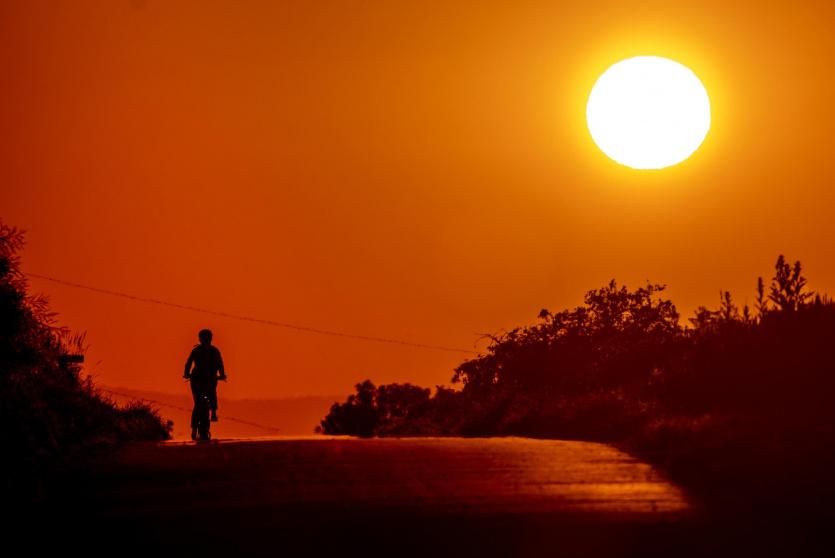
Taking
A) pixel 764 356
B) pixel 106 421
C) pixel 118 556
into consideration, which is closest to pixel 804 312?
pixel 764 356

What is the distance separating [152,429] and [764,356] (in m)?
12.0

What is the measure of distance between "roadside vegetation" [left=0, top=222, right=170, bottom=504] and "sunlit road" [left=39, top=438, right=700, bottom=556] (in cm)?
69

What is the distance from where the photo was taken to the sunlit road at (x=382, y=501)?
981 centimetres

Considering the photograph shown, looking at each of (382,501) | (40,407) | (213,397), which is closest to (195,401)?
(213,397)

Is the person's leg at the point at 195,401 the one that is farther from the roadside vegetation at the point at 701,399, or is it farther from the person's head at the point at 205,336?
the roadside vegetation at the point at 701,399

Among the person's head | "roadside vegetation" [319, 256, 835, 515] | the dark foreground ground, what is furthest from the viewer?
the person's head

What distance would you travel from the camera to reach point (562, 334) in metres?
33.7

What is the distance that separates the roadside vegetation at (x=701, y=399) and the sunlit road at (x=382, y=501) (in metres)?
0.98

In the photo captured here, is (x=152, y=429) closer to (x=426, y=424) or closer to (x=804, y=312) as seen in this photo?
(x=426, y=424)

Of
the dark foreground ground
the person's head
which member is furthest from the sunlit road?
the person's head

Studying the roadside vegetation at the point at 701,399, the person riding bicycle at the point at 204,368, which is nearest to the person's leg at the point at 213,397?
the person riding bicycle at the point at 204,368

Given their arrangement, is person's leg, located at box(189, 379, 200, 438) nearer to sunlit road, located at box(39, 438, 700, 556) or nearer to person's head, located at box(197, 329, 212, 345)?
A: person's head, located at box(197, 329, 212, 345)

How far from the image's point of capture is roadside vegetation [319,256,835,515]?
519 inches

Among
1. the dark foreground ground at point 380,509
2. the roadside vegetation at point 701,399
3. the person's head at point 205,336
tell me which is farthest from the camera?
the person's head at point 205,336
